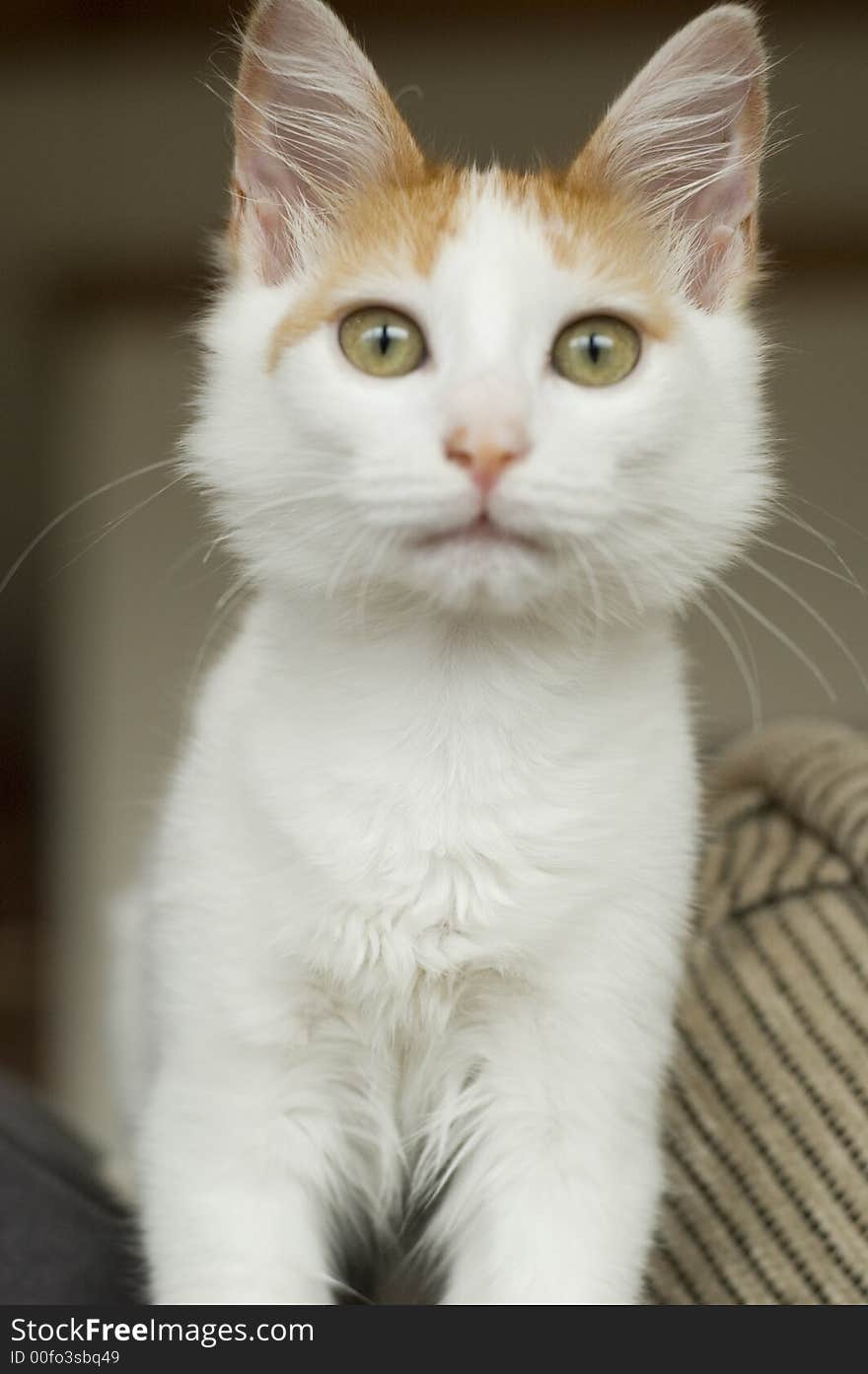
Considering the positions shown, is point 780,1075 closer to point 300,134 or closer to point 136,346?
point 300,134

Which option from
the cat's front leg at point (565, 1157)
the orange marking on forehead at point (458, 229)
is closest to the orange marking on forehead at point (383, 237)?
the orange marking on forehead at point (458, 229)

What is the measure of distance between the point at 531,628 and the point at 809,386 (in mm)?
2500

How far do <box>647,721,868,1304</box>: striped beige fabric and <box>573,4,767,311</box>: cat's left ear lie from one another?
42cm

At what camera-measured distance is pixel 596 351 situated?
0.89m

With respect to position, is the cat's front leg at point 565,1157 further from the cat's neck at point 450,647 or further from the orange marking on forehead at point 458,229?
the orange marking on forehead at point 458,229

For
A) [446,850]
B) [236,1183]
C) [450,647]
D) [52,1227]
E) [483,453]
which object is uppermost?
[483,453]

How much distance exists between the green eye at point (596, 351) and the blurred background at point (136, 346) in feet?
7.05

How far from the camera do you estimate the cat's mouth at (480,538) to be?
831 millimetres

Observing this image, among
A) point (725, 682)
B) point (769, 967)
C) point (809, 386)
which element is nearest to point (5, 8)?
point (809, 386)

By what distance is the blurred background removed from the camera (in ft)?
10.4

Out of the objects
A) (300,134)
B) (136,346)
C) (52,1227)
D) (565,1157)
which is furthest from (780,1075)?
(136,346)

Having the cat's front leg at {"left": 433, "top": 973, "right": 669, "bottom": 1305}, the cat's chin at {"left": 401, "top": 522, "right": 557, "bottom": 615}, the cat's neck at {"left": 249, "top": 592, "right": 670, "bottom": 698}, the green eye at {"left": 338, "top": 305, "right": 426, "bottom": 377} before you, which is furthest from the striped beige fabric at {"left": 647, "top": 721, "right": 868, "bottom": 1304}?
the green eye at {"left": 338, "top": 305, "right": 426, "bottom": 377}

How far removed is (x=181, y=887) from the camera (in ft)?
3.27

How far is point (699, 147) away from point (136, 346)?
2845 mm
